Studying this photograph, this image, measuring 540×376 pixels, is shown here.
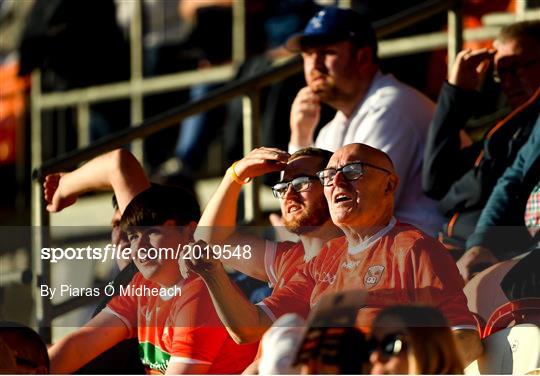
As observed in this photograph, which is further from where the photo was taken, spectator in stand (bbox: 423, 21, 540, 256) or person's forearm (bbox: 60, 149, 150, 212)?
person's forearm (bbox: 60, 149, 150, 212)

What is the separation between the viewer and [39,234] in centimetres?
634

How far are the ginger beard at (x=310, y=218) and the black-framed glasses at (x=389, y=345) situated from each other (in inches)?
34.4

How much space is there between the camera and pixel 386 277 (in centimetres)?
472

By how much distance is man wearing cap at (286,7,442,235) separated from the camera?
5793 millimetres

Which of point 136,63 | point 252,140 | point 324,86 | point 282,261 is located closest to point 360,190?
point 282,261

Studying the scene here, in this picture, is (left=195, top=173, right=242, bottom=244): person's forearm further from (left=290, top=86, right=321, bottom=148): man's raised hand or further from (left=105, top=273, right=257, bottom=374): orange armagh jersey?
(left=290, top=86, right=321, bottom=148): man's raised hand

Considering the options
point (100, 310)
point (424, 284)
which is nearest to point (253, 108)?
point (100, 310)

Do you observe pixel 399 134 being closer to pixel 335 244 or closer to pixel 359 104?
pixel 359 104

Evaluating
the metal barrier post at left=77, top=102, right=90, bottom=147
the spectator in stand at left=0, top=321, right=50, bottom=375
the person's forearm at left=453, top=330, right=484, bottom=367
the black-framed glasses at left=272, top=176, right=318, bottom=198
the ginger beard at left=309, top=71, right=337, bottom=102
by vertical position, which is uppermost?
the ginger beard at left=309, top=71, right=337, bottom=102

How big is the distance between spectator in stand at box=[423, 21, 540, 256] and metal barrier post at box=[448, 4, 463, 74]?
0.81 metres

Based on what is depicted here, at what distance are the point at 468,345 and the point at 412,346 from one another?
0.52 m

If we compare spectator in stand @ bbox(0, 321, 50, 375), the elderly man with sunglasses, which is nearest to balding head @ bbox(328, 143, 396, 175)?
the elderly man with sunglasses

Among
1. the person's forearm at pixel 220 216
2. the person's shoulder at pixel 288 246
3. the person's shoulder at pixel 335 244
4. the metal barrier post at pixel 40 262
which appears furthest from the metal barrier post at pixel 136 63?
the person's shoulder at pixel 335 244

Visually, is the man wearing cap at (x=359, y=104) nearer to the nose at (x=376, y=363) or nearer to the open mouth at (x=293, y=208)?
the open mouth at (x=293, y=208)
